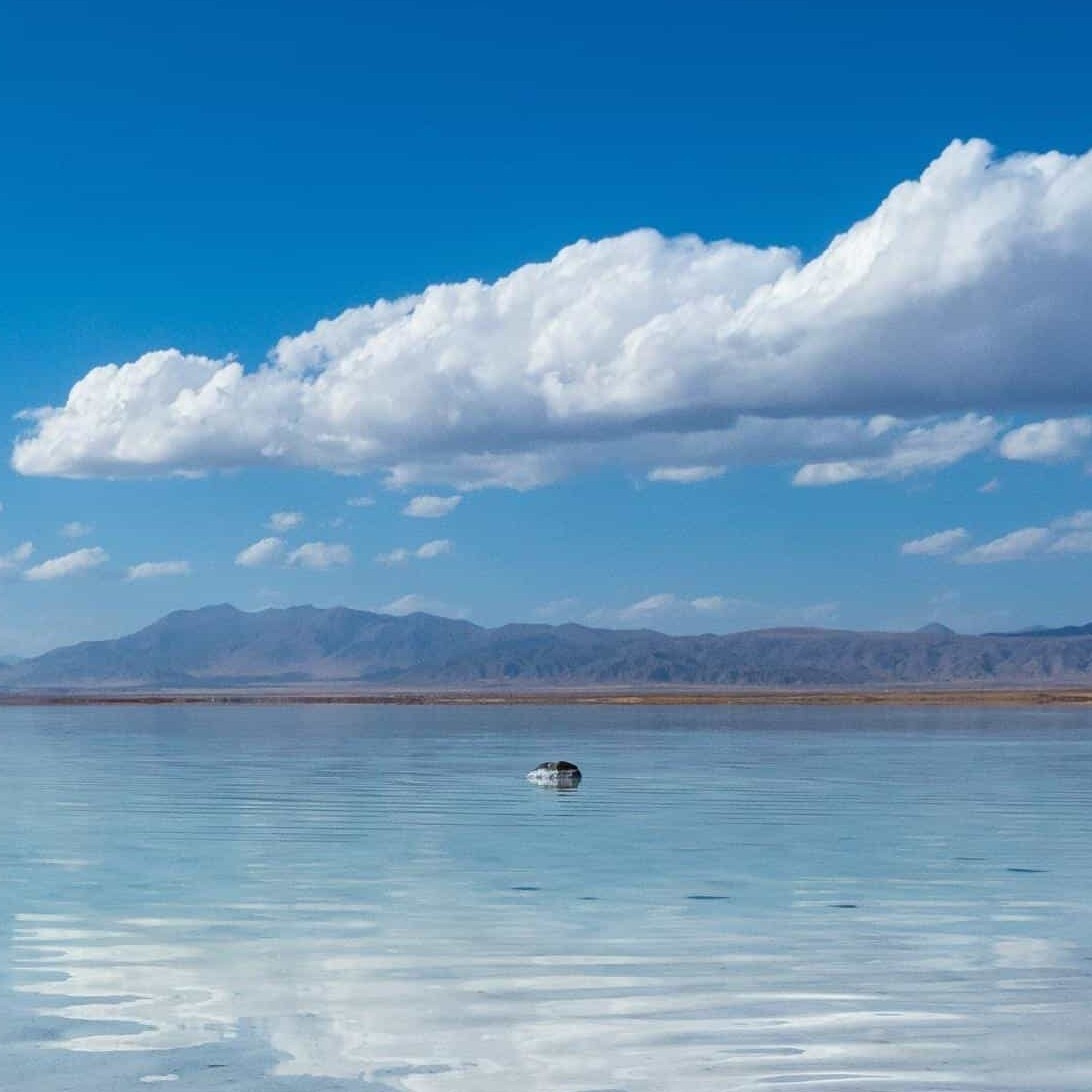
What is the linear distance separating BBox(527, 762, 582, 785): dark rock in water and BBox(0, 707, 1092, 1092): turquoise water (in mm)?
625

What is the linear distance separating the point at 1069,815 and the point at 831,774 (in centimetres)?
1331

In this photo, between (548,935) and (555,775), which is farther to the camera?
(555,775)

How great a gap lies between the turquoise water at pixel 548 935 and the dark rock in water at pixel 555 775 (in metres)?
0.62

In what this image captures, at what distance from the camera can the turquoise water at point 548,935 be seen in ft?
42.2

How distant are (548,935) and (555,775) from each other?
23719 millimetres

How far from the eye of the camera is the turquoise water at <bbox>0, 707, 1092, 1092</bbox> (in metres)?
12.9

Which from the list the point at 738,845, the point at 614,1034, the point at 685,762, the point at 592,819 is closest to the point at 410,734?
the point at 685,762

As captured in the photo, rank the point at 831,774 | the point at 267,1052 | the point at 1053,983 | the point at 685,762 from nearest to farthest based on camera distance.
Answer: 1. the point at 267,1052
2. the point at 1053,983
3. the point at 831,774
4. the point at 685,762

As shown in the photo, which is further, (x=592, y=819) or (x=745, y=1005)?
(x=592, y=819)

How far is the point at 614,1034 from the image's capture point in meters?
13.7

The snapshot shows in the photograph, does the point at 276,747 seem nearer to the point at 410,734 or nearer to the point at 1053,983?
the point at 410,734

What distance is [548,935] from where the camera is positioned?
18.8m

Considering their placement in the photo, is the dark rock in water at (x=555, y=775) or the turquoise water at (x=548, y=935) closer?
the turquoise water at (x=548, y=935)

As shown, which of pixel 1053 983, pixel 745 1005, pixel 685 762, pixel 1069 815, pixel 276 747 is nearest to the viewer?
pixel 745 1005
